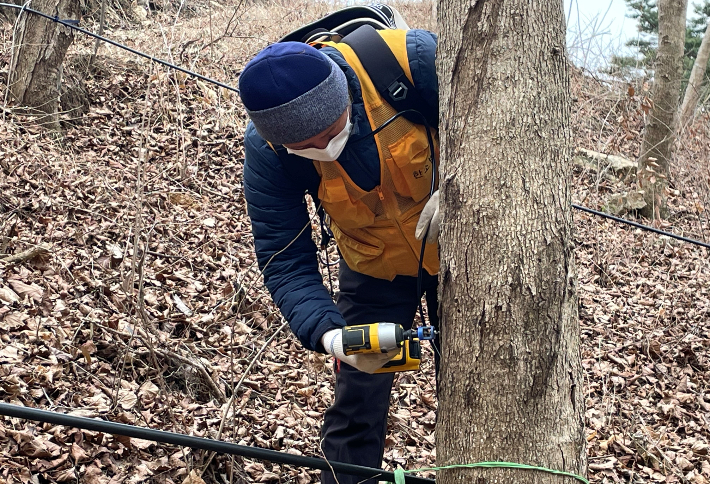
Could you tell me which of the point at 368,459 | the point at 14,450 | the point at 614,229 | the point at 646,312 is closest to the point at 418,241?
the point at 368,459

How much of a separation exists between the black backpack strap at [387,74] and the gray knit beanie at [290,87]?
19cm

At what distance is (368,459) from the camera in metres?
2.45

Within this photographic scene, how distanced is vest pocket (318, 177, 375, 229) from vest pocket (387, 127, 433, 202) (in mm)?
150

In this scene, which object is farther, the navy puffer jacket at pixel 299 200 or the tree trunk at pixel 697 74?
the tree trunk at pixel 697 74

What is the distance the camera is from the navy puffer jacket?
2.07 m

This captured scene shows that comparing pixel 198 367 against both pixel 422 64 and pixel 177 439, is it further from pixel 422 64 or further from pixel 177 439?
pixel 422 64

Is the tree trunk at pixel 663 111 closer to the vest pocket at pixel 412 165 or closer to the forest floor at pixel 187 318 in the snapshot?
the forest floor at pixel 187 318

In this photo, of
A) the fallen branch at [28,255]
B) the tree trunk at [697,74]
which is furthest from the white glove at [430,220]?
the tree trunk at [697,74]

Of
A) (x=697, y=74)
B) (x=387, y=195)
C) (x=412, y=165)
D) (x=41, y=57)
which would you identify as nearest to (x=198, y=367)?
(x=387, y=195)

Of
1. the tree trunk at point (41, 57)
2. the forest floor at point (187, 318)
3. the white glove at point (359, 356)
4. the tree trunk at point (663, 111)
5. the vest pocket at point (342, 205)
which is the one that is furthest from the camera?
the tree trunk at point (663, 111)

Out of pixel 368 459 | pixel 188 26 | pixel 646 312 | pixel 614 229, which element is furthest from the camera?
pixel 188 26

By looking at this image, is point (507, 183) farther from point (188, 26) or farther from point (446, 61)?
point (188, 26)

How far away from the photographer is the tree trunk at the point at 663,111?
6.94 metres

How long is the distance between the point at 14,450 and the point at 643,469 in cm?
309
